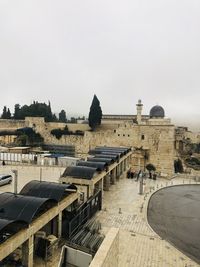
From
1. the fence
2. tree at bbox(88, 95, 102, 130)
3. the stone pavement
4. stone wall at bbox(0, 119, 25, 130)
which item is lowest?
the stone pavement

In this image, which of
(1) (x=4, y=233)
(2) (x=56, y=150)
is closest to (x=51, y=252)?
(1) (x=4, y=233)

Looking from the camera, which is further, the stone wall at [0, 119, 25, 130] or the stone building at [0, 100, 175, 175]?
the stone wall at [0, 119, 25, 130]

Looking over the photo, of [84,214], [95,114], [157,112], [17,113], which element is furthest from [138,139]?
[17,113]

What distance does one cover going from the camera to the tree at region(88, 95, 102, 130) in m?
40.8

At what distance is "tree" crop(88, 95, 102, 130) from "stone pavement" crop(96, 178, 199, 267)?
71.4ft

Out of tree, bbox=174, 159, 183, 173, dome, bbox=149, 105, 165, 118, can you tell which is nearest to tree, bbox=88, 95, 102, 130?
dome, bbox=149, 105, 165, 118

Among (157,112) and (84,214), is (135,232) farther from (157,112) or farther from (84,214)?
(157,112)

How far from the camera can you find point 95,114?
4141 centimetres

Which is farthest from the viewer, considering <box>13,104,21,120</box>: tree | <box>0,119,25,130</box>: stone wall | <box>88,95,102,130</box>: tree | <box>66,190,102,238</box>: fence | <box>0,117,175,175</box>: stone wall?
<box>13,104,21,120</box>: tree

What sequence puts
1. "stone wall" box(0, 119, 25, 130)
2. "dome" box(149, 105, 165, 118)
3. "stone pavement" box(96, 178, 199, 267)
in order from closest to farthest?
"stone pavement" box(96, 178, 199, 267)
"dome" box(149, 105, 165, 118)
"stone wall" box(0, 119, 25, 130)

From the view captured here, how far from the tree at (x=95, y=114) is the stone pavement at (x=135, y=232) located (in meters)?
21.8

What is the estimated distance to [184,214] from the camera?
51.0 feet

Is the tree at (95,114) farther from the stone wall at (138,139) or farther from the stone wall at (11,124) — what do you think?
the stone wall at (11,124)

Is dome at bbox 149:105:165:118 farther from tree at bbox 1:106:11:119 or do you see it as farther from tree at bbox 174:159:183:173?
Result: tree at bbox 1:106:11:119
